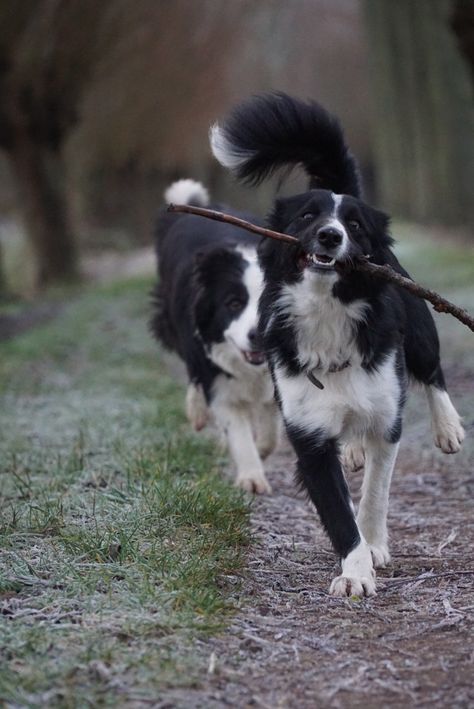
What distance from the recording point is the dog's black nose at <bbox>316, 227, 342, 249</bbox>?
4004mm

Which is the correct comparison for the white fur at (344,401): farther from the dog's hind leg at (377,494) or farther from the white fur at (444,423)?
the white fur at (444,423)

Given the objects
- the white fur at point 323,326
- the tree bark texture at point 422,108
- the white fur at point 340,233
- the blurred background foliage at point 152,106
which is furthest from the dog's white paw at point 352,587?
the tree bark texture at point 422,108

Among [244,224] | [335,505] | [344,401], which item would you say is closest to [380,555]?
[335,505]

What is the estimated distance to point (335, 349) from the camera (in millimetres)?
4250

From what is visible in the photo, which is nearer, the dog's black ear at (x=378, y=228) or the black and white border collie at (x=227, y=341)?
the dog's black ear at (x=378, y=228)

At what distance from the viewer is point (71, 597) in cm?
352

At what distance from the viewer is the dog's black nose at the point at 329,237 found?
13.1ft

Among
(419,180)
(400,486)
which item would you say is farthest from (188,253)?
(419,180)

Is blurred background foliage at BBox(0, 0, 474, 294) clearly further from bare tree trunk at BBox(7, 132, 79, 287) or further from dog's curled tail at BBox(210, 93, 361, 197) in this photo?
dog's curled tail at BBox(210, 93, 361, 197)

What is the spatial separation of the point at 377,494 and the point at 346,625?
909 mm

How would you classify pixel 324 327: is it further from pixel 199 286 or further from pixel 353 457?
pixel 199 286

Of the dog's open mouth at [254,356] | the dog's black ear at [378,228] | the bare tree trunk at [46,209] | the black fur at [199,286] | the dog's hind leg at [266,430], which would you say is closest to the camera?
the dog's black ear at [378,228]

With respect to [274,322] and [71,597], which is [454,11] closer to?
[274,322]

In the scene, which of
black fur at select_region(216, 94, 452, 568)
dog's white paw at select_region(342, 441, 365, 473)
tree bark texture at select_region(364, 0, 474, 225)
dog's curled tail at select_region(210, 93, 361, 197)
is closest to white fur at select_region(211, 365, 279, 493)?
dog's white paw at select_region(342, 441, 365, 473)
